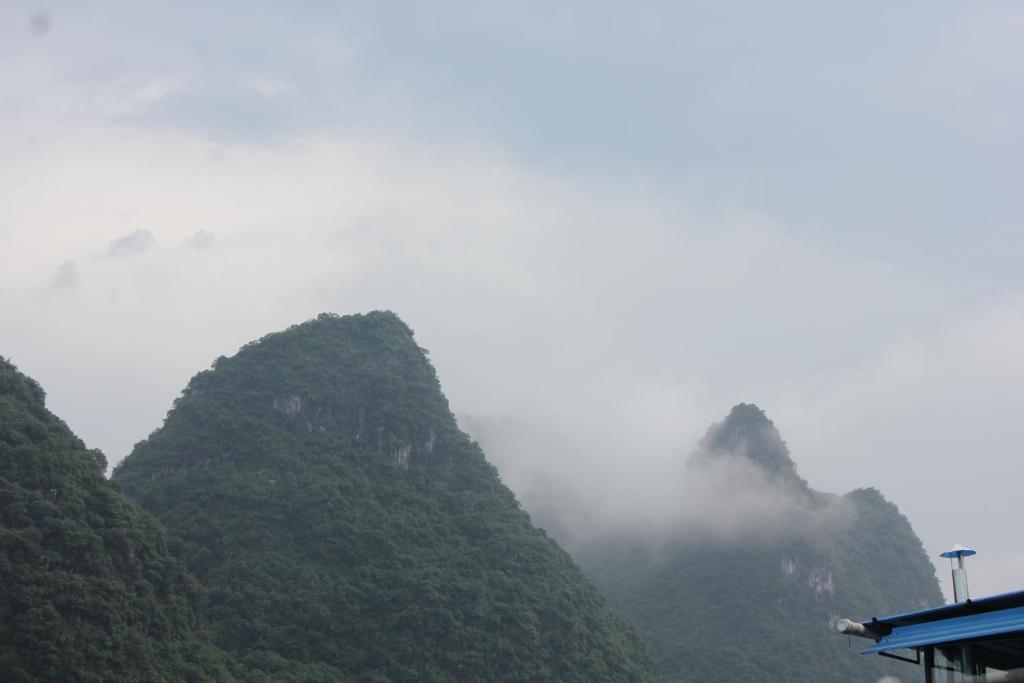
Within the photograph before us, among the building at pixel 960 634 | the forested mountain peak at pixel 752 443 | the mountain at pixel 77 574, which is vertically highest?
the forested mountain peak at pixel 752 443

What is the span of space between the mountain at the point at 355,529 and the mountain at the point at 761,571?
19059 millimetres

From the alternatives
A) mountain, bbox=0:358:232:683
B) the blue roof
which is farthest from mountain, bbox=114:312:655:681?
the blue roof

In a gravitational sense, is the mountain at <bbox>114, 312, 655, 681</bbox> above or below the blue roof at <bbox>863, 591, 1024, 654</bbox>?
above

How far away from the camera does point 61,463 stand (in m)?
34.8

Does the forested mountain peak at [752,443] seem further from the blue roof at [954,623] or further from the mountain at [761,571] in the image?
the blue roof at [954,623]

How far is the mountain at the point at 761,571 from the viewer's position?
67.1 meters

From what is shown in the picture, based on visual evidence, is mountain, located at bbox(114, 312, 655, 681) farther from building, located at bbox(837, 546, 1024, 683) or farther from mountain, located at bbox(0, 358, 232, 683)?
building, located at bbox(837, 546, 1024, 683)

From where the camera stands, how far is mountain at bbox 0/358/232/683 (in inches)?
1188

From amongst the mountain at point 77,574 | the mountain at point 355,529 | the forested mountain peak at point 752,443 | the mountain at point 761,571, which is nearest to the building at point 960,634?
the mountain at point 77,574

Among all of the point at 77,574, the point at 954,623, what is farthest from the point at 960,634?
the point at 77,574

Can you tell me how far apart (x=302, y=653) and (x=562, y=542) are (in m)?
52.1

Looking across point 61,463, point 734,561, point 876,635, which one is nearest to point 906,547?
point 734,561

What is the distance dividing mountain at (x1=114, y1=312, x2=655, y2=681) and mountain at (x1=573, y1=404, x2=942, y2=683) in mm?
19059

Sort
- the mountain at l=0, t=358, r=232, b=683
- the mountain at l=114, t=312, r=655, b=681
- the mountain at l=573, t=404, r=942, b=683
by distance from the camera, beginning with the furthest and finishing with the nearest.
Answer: the mountain at l=573, t=404, r=942, b=683 < the mountain at l=114, t=312, r=655, b=681 < the mountain at l=0, t=358, r=232, b=683
